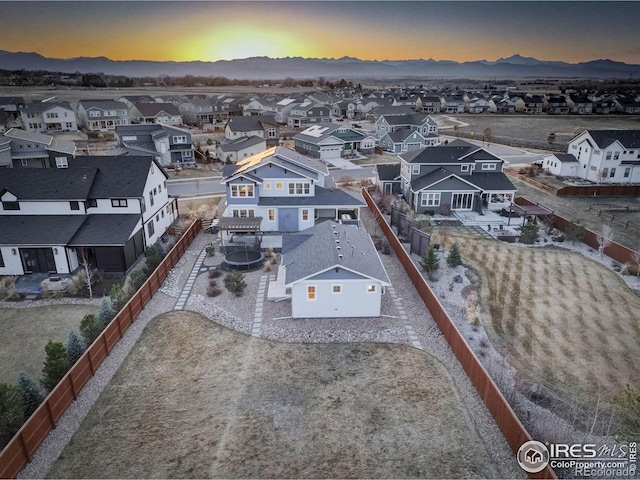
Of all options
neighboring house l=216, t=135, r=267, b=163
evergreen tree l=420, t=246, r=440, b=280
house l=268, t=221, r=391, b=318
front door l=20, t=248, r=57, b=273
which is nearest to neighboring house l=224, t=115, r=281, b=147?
neighboring house l=216, t=135, r=267, b=163

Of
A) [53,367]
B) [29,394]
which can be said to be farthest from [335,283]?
[29,394]

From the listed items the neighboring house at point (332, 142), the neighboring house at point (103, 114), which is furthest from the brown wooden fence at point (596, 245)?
the neighboring house at point (103, 114)

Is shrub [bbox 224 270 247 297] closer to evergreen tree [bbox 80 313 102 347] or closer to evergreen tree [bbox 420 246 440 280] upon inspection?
evergreen tree [bbox 80 313 102 347]

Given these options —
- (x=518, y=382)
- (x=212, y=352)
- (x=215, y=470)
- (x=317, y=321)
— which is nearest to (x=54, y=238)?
(x=212, y=352)

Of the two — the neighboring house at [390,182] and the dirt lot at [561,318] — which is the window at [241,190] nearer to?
the dirt lot at [561,318]

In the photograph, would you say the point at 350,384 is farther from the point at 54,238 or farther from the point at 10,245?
the point at 10,245

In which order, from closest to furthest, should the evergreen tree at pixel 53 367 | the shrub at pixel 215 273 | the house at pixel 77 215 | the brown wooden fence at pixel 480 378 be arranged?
the brown wooden fence at pixel 480 378
the evergreen tree at pixel 53 367
the house at pixel 77 215
the shrub at pixel 215 273
